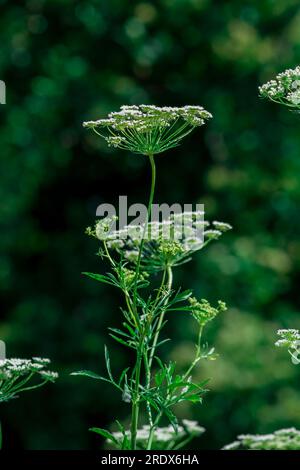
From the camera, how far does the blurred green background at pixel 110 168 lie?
31.6ft

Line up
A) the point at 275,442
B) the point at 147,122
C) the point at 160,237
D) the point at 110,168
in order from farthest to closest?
the point at 110,168 < the point at 275,442 < the point at 160,237 < the point at 147,122

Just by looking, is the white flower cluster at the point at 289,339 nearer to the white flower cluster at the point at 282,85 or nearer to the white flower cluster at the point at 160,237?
the white flower cluster at the point at 160,237

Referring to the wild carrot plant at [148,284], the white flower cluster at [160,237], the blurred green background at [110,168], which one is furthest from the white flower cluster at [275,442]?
the blurred green background at [110,168]

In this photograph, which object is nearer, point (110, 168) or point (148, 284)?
point (148, 284)

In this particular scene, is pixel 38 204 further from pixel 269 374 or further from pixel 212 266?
pixel 269 374

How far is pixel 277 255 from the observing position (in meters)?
9.32

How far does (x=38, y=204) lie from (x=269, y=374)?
378cm

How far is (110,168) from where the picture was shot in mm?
10414

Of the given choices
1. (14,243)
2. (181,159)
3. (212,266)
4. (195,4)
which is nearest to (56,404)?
(14,243)

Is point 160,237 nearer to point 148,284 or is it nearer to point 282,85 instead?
point 148,284

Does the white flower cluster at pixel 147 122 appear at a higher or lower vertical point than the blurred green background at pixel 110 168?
lower

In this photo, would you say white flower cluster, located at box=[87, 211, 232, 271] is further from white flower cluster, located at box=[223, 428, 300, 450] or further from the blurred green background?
the blurred green background

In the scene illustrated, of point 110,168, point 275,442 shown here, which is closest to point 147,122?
point 275,442

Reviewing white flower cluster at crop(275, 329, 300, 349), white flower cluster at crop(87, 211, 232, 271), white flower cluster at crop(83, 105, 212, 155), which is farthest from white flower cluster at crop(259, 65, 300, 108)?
white flower cluster at crop(275, 329, 300, 349)
